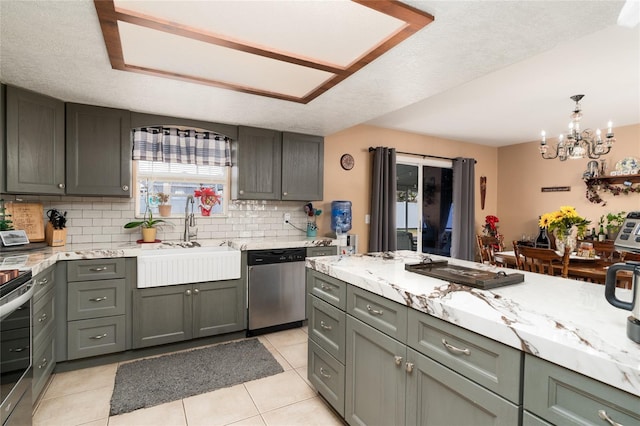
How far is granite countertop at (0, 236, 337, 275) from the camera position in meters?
2.19

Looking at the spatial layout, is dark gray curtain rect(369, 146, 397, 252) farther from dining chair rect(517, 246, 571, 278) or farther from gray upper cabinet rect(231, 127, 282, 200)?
dining chair rect(517, 246, 571, 278)

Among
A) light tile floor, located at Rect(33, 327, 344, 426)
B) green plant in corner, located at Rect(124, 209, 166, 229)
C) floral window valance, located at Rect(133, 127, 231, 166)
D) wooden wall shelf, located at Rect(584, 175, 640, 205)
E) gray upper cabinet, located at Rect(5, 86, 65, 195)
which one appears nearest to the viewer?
light tile floor, located at Rect(33, 327, 344, 426)

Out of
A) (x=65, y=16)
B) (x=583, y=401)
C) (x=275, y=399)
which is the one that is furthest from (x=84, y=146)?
(x=583, y=401)

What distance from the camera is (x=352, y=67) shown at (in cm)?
221

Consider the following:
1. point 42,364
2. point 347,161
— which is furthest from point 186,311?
point 347,161

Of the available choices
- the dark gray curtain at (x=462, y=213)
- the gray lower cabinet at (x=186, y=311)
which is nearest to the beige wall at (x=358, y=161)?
the dark gray curtain at (x=462, y=213)

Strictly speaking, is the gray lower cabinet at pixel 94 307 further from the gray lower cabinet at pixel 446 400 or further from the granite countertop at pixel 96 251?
the gray lower cabinet at pixel 446 400

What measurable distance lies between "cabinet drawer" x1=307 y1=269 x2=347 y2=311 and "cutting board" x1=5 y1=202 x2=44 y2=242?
2559 mm

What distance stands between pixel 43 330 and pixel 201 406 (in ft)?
4.07

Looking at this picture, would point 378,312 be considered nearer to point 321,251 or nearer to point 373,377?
point 373,377

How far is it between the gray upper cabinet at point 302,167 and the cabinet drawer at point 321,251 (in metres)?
0.67

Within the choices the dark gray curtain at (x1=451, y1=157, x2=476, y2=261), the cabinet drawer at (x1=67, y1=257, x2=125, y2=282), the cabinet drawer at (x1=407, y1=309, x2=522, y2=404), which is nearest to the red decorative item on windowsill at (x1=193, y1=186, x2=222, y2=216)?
the cabinet drawer at (x1=67, y1=257, x2=125, y2=282)

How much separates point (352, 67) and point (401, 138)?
3110mm

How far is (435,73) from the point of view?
7.46 ft
